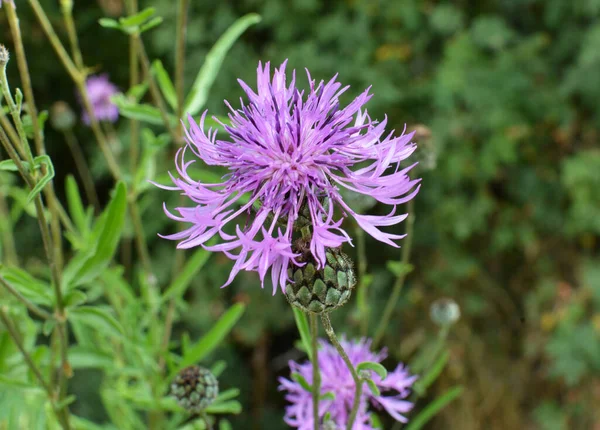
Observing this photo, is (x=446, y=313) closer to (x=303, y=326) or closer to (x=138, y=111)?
(x=303, y=326)

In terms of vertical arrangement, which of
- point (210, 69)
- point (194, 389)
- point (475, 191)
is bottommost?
point (194, 389)

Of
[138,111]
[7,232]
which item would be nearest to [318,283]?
[138,111]

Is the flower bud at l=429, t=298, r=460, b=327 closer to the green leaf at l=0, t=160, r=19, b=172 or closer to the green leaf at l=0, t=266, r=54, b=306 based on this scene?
the green leaf at l=0, t=266, r=54, b=306

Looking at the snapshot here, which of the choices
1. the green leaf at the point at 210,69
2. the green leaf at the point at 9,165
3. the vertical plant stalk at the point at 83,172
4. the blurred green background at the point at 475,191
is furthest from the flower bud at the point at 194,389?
the blurred green background at the point at 475,191

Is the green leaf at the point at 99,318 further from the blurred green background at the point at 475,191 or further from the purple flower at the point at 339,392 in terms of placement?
A: the blurred green background at the point at 475,191

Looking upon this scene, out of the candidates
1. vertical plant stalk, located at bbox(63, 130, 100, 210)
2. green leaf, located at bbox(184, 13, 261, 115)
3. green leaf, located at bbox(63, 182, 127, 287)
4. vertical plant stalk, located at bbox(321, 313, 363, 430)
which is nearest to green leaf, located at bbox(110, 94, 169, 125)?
green leaf, located at bbox(184, 13, 261, 115)

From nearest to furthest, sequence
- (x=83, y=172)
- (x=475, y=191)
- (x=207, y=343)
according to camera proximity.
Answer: (x=207, y=343)
(x=83, y=172)
(x=475, y=191)

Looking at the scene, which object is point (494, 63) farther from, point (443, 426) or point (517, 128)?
point (443, 426)
